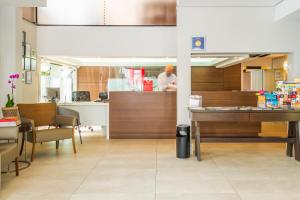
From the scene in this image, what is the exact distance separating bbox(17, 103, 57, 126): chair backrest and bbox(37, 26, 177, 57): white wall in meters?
1.78

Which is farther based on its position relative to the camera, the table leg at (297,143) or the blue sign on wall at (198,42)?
the blue sign on wall at (198,42)

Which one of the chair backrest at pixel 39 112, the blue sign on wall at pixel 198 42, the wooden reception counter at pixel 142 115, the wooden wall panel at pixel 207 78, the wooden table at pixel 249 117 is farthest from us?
the wooden wall panel at pixel 207 78

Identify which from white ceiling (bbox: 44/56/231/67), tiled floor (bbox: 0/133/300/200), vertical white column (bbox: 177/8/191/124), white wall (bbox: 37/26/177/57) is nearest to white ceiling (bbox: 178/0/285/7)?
vertical white column (bbox: 177/8/191/124)

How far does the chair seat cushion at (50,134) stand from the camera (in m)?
5.37

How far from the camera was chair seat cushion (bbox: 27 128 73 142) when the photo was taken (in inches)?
211

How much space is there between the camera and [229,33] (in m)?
6.37

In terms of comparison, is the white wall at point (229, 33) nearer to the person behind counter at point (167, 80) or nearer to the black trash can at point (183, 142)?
the black trash can at point (183, 142)

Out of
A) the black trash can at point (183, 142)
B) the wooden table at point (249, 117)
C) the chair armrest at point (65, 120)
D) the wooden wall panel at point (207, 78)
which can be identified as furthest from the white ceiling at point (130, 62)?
the wooden table at point (249, 117)

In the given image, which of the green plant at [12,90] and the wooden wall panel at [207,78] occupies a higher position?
the wooden wall panel at [207,78]

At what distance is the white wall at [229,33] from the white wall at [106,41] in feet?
4.63

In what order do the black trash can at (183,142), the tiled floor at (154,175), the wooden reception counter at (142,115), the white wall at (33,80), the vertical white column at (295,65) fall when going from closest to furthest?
the tiled floor at (154,175) < the black trash can at (183,142) < the vertical white column at (295,65) < the white wall at (33,80) < the wooden reception counter at (142,115)

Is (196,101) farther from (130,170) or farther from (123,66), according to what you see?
(123,66)

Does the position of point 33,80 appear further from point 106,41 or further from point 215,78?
point 215,78

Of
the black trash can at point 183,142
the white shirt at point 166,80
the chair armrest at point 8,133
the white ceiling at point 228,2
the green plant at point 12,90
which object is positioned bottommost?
the black trash can at point 183,142
